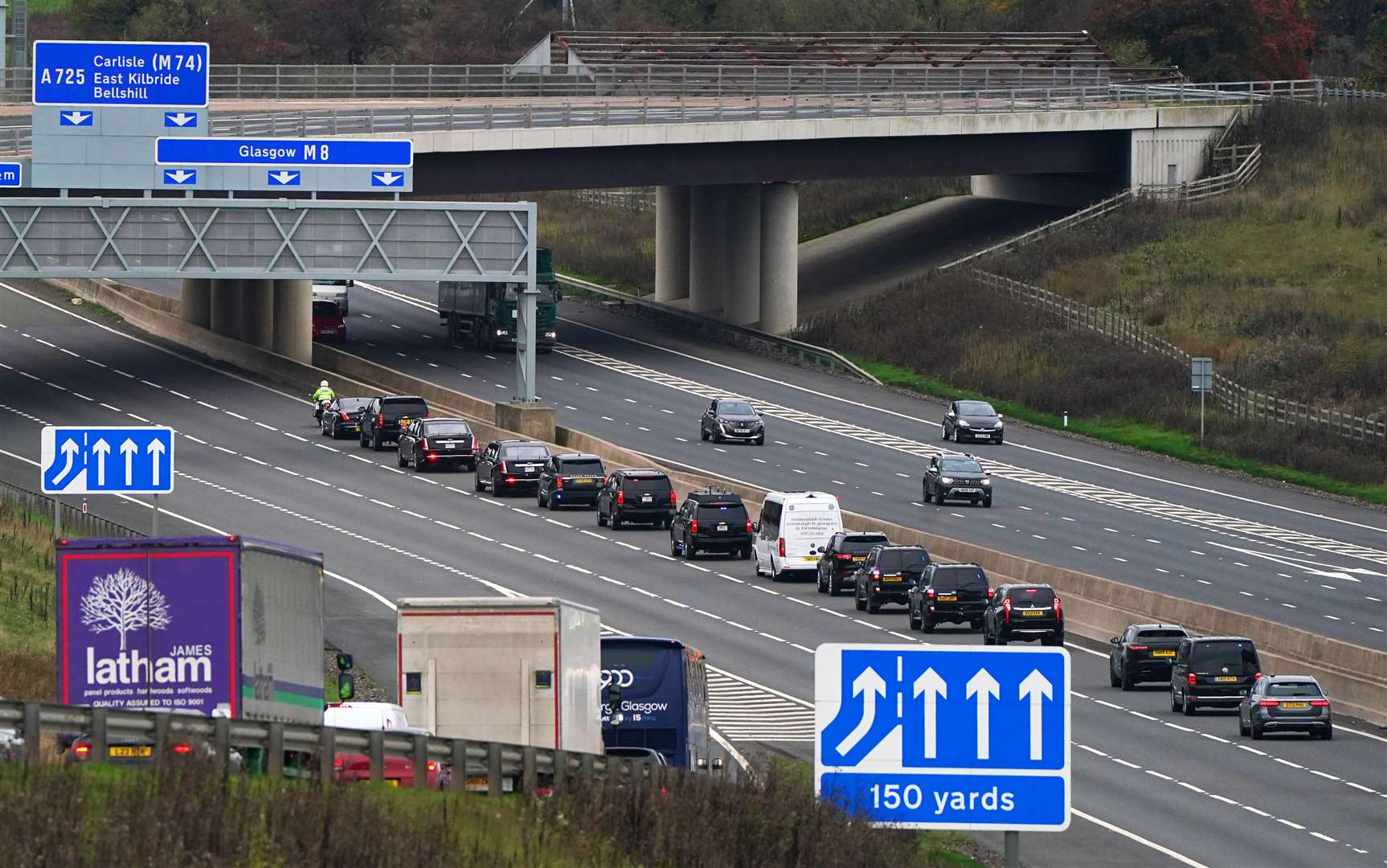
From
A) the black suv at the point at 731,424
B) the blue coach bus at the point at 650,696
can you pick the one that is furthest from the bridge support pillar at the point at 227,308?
the blue coach bus at the point at 650,696

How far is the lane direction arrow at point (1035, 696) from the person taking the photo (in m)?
11.9

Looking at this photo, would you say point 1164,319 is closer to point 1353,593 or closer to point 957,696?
point 1353,593

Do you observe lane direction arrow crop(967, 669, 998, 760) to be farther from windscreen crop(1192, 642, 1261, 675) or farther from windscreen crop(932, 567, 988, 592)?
windscreen crop(932, 567, 988, 592)

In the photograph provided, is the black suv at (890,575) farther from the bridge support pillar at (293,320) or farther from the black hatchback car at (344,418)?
the bridge support pillar at (293,320)

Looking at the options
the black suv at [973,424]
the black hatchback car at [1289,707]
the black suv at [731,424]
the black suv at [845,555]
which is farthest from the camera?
the black suv at [973,424]

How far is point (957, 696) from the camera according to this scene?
39.2 feet

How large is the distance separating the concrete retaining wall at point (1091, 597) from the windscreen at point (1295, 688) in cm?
241

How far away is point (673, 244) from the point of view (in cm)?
10438

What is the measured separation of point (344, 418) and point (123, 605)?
50731 mm

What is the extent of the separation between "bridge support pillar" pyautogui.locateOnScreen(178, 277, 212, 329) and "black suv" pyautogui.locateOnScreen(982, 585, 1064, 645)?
53846 mm

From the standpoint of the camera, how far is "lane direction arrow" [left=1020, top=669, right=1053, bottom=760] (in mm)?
11914

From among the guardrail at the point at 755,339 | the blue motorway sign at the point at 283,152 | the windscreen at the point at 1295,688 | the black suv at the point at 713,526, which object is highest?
the blue motorway sign at the point at 283,152

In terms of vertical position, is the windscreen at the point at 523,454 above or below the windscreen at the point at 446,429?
below

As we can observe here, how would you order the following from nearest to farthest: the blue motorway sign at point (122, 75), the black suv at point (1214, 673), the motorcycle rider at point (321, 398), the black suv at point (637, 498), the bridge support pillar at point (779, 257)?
the black suv at point (1214, 673), the black suv at point (637, 498), the blue motorway sign at point (122, 75), the motorcycle rider at point (321, 398), the bridge support pillar at point (779, 257)
